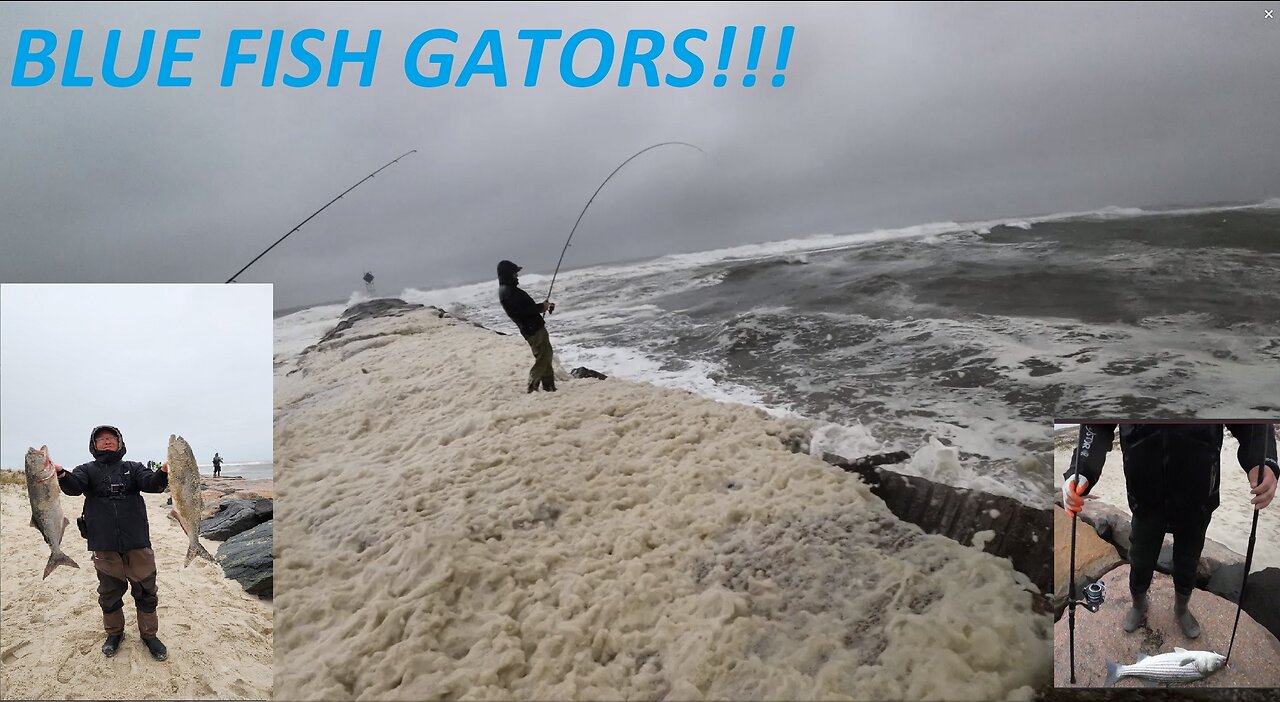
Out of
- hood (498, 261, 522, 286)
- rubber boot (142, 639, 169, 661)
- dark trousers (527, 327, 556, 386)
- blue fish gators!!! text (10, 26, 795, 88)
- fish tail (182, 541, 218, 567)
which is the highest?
blue fish gators!!! text (10, 26, 795, 88)

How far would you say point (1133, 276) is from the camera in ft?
11.7

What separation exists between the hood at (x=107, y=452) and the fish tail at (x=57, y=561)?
12.9 inches

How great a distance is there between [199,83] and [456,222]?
4.20ft

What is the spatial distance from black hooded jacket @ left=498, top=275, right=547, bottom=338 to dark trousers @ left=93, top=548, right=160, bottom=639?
1.77m

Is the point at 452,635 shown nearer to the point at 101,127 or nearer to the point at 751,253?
the point at 751,253

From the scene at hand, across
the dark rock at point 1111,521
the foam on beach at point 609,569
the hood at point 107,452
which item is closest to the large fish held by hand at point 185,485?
the hood at point 107,452

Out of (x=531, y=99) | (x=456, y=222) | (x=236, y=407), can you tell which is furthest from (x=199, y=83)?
(x=236, y=407)

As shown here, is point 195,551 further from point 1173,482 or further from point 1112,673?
point 1173,482

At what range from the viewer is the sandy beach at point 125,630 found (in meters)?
2.04

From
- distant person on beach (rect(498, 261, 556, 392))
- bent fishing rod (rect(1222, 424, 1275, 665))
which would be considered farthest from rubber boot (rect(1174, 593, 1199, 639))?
distant person on beach (rect(498, 261, 556, 392))

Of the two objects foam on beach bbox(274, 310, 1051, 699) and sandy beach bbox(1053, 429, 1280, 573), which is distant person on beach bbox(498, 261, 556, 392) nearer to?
foam on beach bbox(274, 310, 1051, 699)

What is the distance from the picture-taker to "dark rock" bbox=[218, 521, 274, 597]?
2330mm

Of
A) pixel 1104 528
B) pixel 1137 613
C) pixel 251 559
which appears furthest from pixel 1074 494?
pixel 251 559

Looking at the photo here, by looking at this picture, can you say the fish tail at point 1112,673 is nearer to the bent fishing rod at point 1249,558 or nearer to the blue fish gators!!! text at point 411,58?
the bent fishing rod at point 1249,558
